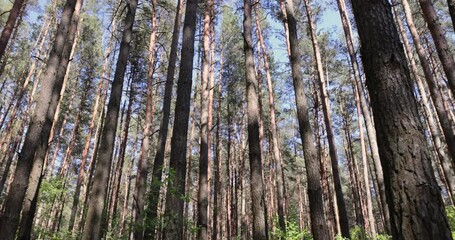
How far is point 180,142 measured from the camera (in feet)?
19.3

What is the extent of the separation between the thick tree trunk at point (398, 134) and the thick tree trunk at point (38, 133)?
6.18 m

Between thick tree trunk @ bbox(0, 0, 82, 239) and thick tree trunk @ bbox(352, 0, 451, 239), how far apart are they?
618 centimetres

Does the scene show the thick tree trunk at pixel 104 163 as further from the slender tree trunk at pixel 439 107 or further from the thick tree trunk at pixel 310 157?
the slender tree trunk at pixel 439 107

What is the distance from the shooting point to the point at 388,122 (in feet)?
8.00

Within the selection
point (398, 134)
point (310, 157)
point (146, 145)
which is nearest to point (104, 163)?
point (310, 157)

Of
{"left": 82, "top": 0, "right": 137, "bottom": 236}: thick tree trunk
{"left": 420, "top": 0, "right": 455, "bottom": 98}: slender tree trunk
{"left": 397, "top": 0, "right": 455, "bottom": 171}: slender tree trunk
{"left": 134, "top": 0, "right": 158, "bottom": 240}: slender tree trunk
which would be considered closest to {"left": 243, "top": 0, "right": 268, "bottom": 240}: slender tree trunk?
{"left": 82, "top": 0, "right": 137, "bottom": 236}: thick tree trunk

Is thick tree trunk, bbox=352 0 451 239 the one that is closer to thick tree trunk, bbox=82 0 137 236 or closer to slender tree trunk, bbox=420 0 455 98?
slender tree trunk, bbox=420 0 455 98

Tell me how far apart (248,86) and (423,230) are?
573cm

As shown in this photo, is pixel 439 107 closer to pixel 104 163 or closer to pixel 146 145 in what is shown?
pixel 104 163

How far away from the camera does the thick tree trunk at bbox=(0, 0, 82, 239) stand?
564cm

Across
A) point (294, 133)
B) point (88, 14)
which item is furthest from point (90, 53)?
point (294, 133)

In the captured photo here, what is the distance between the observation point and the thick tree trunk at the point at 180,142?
5.27m

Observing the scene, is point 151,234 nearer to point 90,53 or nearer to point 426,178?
point 426,178

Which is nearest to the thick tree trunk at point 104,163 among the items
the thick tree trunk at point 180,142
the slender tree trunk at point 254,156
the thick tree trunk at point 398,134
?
the thick tree trunk at point 180,142
